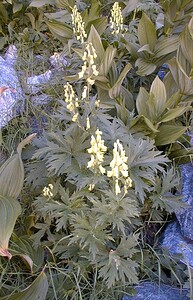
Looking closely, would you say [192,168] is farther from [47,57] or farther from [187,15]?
[47,57]

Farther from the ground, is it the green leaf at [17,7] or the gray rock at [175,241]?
the green leaf at [17,7]

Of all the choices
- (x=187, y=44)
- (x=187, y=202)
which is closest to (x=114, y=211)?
(x=187, y=202)

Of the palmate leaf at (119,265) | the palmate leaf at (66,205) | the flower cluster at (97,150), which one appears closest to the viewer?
the flower cluster at (97,150)

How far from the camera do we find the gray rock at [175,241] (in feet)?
8.39

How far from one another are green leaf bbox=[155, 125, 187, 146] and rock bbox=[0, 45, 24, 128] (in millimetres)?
1179

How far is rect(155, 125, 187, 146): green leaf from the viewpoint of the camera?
2.78 m

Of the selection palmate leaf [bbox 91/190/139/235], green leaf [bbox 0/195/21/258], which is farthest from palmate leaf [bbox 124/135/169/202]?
green leaf [bbox 0/195/21/258]

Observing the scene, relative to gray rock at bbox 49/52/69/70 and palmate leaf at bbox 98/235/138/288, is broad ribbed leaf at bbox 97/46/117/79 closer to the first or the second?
gray rock at bbox 49/52/69/70

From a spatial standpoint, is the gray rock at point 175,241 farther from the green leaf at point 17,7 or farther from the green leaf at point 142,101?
the green leaf at point 17,7

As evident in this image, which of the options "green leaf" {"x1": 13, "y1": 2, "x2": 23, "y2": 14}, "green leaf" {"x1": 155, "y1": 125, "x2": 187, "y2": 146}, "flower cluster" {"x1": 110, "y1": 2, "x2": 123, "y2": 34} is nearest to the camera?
"green leaf" {"x1": 155, "y1": 125, "x2": 187, "y2": 146}

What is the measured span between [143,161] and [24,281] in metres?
1.00

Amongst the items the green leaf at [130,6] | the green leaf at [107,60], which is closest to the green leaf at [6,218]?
the green leaf at [107,60]

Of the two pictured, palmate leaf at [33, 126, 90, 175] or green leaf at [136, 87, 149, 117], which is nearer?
palmate leaf at [33, 126, 90, 175]

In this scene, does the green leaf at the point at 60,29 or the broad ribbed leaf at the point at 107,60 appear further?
the green leaf at the point at 60,29
